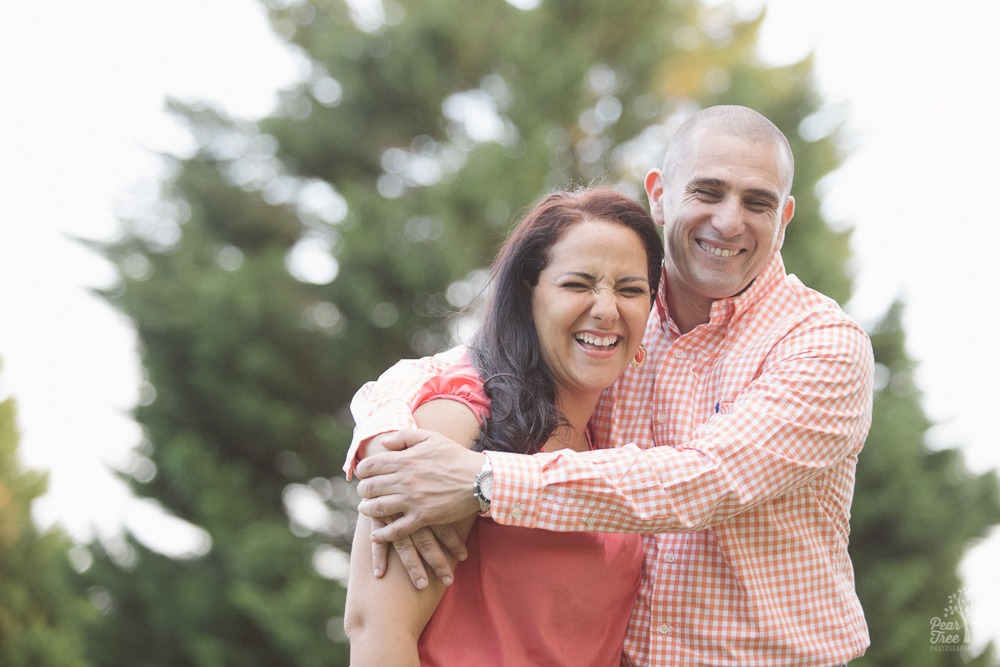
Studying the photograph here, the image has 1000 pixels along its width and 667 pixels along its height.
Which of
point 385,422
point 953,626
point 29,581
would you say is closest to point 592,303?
point 385,422

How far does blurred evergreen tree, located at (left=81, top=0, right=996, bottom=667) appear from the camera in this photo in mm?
7895

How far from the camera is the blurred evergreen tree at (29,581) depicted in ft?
30.5

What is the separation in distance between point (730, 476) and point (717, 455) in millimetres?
54

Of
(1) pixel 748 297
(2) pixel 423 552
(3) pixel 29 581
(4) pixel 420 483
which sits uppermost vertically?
(1) pixel 748 297

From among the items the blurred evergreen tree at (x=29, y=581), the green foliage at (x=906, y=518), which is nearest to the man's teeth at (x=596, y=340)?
the green foliage at (x=906, y=518)

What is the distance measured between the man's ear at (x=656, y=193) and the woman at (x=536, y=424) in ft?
1.23

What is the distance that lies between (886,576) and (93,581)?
6597 mm

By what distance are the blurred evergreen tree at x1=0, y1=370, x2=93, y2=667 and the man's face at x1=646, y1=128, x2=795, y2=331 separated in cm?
796

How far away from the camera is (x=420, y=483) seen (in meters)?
2.27

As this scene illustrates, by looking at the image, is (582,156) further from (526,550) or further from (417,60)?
(526,550)

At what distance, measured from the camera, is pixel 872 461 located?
24.7ft

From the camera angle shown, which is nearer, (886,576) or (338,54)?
(886,576)

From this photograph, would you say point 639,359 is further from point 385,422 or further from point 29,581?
point 29,581

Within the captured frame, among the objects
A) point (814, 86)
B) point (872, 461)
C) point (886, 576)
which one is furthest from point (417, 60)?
point (886, 576)
